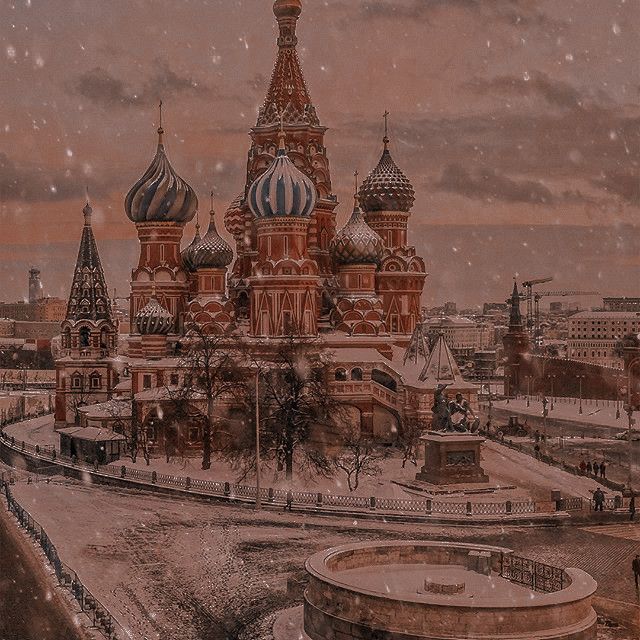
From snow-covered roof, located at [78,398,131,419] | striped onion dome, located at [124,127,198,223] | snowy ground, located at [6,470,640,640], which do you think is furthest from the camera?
striped onion dome, located at [124,127,198,223]

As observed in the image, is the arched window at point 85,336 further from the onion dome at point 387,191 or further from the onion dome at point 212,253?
the onion dome at point 387,191

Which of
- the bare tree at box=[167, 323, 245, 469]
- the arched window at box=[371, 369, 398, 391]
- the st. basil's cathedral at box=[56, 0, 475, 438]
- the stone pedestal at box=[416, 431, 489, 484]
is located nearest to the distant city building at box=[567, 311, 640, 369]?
the st. basil's cathedral at box=[56, 0, 475, 438]

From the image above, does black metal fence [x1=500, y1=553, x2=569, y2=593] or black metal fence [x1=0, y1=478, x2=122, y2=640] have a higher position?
black metal fence [x1=500, y1=553, x2=569, y2=593]

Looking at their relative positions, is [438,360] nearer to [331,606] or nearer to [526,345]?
[331,606]

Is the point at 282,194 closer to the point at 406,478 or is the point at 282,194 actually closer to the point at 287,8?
the point at 287,8

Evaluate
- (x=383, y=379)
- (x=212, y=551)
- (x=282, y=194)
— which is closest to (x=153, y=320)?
(x=282, y=194)

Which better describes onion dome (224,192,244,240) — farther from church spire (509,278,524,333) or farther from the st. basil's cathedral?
church spire (509,278,524,333)
